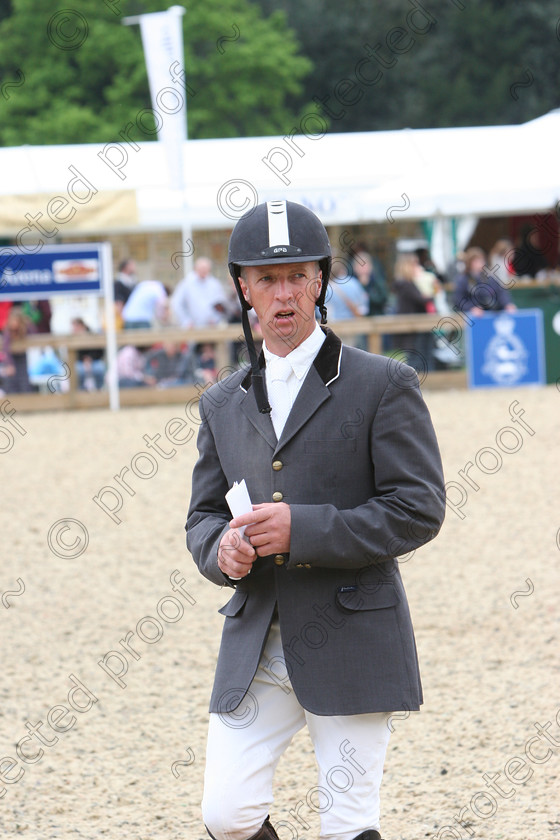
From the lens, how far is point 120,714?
5773 mm

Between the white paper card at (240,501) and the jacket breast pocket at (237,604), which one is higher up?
the white paper card at (240,501)

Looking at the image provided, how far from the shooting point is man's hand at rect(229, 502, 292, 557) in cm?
295

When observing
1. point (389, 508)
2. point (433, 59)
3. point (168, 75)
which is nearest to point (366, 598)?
point (389, 508)

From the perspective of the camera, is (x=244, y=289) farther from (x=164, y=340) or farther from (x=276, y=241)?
(x=164, y=340)

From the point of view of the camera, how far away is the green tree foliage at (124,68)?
1526 inches

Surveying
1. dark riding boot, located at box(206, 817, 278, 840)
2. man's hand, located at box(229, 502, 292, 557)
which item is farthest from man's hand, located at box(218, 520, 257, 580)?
dark riding boot, located at box(206, 817, 278, 840)

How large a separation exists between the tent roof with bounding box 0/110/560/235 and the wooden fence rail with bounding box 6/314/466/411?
1549 mm

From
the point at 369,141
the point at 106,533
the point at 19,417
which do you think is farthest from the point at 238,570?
the point at 369,141

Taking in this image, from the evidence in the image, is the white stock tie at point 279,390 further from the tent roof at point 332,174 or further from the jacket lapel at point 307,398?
the tent roof at point 332,174

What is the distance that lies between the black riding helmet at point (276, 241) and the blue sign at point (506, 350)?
13.6 meters

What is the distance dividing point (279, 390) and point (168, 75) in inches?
550

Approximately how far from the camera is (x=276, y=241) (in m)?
3.11

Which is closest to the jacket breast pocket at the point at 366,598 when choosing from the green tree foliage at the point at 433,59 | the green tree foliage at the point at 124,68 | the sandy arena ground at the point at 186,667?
the sandy arena ground at the point at 186,667

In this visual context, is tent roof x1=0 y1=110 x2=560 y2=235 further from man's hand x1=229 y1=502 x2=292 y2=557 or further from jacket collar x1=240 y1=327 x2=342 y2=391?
man's hand x1=229 y1=502 x2=292 y2=557
